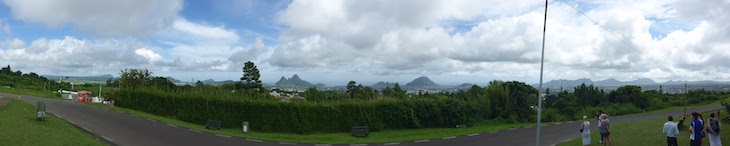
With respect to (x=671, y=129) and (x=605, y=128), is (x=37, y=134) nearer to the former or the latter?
(x=605, y=128)

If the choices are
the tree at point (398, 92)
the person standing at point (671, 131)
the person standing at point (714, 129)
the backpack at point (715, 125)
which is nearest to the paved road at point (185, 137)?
the person standing at point (671, 131)

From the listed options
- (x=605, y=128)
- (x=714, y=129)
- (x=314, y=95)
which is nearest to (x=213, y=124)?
(x=314, y=95)

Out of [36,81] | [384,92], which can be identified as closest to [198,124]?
[384,92]

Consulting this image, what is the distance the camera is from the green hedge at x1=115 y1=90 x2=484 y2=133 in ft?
77.7

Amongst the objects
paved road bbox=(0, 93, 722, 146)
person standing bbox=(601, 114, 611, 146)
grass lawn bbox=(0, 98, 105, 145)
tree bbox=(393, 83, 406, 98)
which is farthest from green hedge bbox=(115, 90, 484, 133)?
person standing bbox=(601, 114, 611, 146)

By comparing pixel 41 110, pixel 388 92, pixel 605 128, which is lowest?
pixel 41 110

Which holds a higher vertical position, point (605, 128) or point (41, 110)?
point (605, 128)

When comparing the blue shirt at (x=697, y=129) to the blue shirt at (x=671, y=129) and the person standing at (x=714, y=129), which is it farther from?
the blue shirt at (x=671, y=129)

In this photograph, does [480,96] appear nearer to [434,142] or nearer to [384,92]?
[384,92]

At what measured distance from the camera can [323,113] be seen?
2386 centimetres

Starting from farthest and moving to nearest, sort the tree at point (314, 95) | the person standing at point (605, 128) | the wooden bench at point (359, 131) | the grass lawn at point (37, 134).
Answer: the tree at point (314, 95), the wooden bench at point (359, 131), the person standing at point (605, 128), the grass lawn at point (37, 134)

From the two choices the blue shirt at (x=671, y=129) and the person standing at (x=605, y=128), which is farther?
the person standing at (x=605, y=128)

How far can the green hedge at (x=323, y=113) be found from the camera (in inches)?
932

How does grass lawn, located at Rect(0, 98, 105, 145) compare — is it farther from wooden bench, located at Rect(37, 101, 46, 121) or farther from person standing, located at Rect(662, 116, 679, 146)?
person standing, located at Rect(662, 116, 679, 146)
